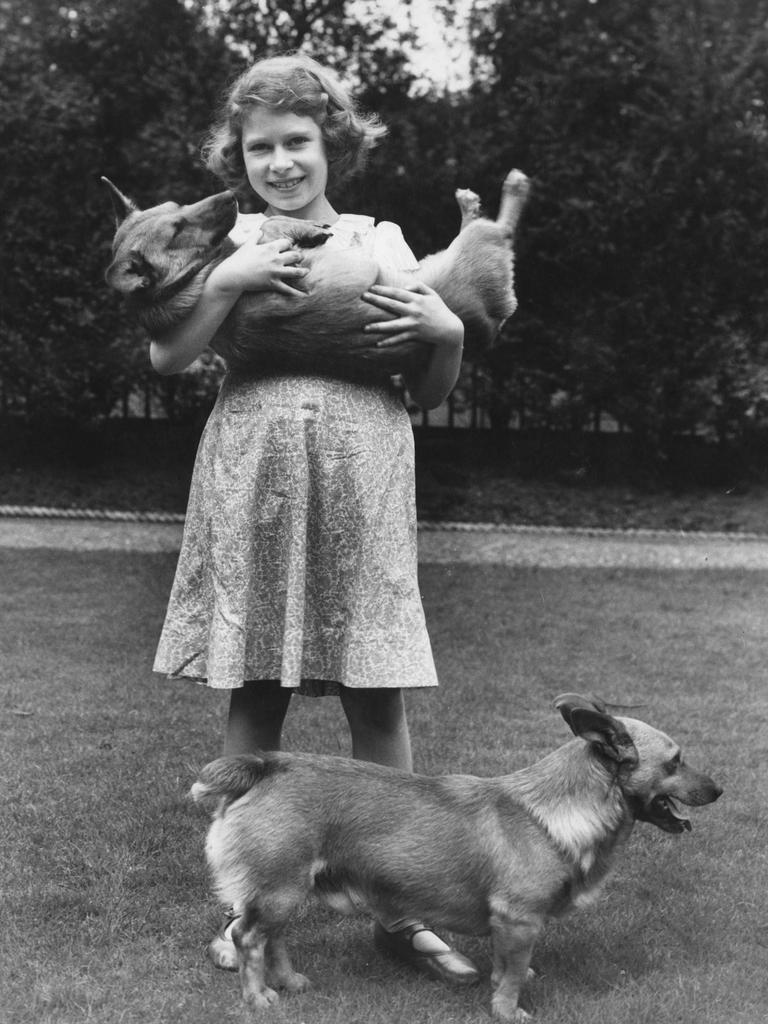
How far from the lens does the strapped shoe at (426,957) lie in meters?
3.18

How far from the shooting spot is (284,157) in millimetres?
3234

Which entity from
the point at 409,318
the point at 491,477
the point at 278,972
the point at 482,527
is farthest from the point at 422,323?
the point at 491,477

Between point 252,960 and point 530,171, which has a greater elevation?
point 530,171

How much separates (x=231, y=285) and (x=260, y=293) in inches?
3.1

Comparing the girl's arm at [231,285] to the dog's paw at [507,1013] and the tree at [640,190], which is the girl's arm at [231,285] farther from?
the tree at [640,190]

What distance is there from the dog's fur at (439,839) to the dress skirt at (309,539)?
11.9 inches

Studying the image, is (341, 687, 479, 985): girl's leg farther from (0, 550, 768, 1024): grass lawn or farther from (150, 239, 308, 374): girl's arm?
(150, 239, 308, 374): girl's arm

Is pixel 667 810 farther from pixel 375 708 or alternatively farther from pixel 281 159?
pixel 281 159

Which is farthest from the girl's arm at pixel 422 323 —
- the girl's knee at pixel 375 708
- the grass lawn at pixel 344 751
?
the grass lawn at pixel 344 751

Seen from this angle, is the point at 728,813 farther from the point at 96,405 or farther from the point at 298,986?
the point at 96,405

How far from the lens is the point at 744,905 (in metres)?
3.72

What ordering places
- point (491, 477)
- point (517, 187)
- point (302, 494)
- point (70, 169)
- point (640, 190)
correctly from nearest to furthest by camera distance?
point (302, 494) → point (517, 187) → point (640, 190) → point (70, 169) → point (491, 477)

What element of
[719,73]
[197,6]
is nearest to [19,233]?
[197,6]

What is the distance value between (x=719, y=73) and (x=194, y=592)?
36.3 ft
